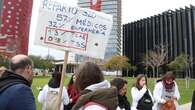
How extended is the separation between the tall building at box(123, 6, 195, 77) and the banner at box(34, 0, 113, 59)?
6693cm

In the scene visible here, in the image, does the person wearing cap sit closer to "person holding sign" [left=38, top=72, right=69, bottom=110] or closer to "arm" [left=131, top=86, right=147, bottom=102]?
"arm" [left=131, top=86, right=147, bottom=102]

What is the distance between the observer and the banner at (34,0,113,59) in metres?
6.91

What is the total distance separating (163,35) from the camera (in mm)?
81438

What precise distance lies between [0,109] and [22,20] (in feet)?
15.7

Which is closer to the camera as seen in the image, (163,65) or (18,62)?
(18,62)

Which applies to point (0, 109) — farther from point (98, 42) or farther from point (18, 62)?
point (98, 42)

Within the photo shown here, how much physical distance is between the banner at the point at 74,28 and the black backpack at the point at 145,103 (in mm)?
2649

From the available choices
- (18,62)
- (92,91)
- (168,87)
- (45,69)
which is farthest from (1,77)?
(45,69)

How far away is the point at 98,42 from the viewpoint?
23.1 feet

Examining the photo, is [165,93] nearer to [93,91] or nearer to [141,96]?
[141,96]

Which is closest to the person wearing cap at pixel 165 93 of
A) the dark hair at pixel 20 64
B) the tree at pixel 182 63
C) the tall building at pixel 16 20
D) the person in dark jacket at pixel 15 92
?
the tall building at pixel 16 20

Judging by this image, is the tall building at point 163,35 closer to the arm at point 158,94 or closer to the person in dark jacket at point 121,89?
the arm at point 158,94

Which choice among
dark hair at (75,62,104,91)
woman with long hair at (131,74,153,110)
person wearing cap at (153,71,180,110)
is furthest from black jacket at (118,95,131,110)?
dark hair at (75,62,104,91)

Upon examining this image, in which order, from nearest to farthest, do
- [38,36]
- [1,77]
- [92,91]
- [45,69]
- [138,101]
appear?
1. [92,91]
2. [1,77]
3. [38,36]
4. [138,101]
5. [45,69]
